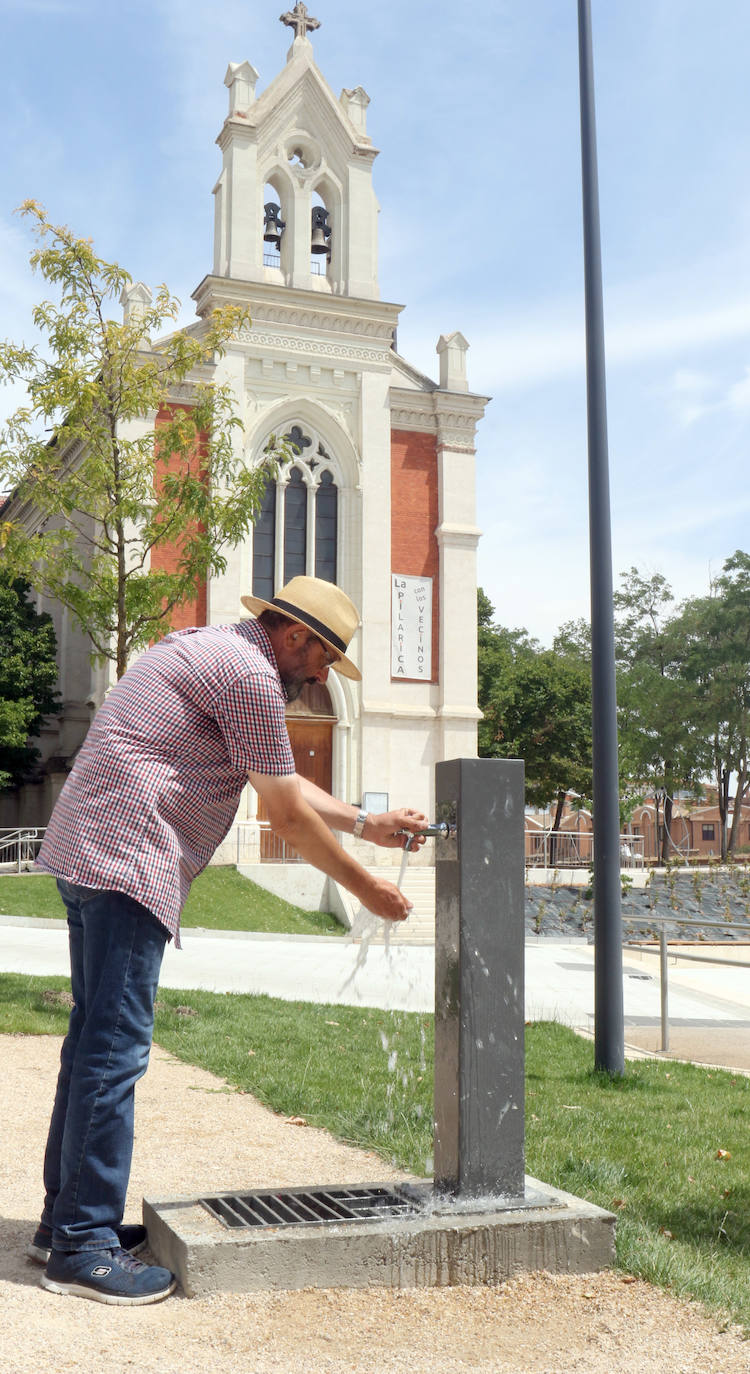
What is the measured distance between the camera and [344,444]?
30.8 metres

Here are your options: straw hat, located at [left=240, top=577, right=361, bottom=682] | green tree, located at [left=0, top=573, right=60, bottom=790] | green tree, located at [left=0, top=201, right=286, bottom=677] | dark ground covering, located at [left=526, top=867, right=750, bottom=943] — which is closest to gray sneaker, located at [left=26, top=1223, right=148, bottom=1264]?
straw hat, located at [left=240, top=577, right=361, bottom=682]

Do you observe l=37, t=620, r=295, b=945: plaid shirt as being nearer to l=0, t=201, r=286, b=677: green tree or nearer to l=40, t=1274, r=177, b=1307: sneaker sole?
l=40, t=1274, r=177, b=1307: sneaker sole

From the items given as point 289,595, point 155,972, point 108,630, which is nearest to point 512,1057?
point 155,972

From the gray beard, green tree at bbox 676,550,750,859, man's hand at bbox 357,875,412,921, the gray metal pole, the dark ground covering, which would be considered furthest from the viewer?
green tree at bbox 676,550,750,859

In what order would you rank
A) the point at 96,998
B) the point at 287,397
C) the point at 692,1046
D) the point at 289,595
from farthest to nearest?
the point at 287,397
the point at 692,1046
the point at 289,595
the point at 96,998

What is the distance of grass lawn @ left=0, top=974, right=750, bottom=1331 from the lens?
A: 416cm

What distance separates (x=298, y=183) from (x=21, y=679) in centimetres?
1425

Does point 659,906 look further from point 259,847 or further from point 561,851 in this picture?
point 259,847

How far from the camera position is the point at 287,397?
99.5ft

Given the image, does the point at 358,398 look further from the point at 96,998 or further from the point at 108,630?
the point at 96,998

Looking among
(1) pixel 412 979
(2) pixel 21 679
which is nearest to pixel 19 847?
(2) pixel 21 679

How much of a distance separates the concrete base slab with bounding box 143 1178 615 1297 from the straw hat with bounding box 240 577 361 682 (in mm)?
1616

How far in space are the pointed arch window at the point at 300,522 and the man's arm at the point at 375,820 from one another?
2592 centimetres

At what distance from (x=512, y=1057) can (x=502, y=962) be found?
0.97ft
